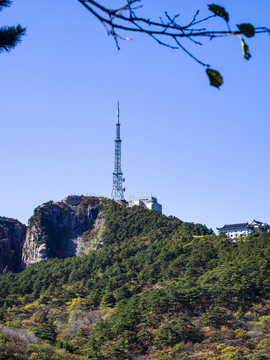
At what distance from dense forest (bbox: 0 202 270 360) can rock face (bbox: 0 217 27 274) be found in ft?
30.6

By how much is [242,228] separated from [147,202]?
577 inches

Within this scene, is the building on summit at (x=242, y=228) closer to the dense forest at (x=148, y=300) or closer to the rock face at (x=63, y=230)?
the dense forest at (x=148, y=300)

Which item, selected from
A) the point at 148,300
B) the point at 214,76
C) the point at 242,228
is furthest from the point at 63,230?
the point at 214,76

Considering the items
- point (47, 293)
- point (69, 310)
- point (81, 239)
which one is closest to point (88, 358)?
point (69, 310)

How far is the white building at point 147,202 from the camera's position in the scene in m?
67.8

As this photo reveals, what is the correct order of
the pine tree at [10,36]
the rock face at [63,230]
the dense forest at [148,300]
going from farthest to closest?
the rock face at [63,230], the dense forest at [148,300], the pine tree at [10,36]

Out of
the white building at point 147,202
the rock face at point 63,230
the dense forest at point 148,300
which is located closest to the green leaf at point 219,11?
the dense forest at point 148,300

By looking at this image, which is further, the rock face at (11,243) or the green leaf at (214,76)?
the rock face at (11,243)

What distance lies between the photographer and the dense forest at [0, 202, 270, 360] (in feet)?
90.2

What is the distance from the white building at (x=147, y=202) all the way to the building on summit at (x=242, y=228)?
33.2 feet

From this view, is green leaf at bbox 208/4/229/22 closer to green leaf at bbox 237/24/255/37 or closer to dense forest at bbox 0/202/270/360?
green leaf at bbox 237/24/255/37

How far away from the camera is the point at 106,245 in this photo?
5972cm

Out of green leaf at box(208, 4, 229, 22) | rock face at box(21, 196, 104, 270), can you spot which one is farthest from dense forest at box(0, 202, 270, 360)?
green leaf at box(208, 4, 229, 22)

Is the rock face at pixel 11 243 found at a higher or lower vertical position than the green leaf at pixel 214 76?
higher
